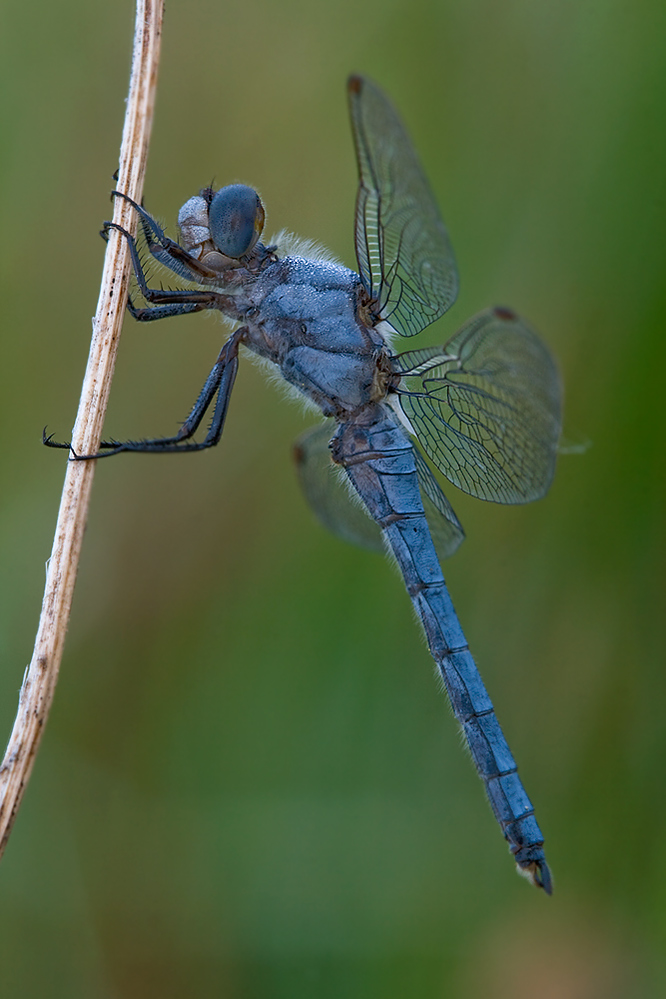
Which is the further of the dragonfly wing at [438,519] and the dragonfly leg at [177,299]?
the dragonfly wing at [438,519]

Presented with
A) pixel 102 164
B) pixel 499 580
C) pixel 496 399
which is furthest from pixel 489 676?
pixel 102 164

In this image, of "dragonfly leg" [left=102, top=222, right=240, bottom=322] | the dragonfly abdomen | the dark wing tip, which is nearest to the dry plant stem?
"dragonfly leg" [left=102, top=222, right=240, bottom=322]

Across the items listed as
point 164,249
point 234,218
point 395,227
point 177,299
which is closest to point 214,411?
point 177,299

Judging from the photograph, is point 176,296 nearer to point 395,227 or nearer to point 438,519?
point 395,227

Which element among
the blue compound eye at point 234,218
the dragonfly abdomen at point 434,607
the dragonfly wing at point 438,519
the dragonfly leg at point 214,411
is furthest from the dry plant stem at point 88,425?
the dragonfly wing at point 438,519

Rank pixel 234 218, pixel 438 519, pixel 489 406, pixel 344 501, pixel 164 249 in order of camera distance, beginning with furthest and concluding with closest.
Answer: pixel 344 501
pixel 438 519
pixel 489 406
pixel 234 218
pixel 164 249

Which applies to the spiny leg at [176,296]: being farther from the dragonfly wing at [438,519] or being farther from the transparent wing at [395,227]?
the dragonfly wing at [438,519]

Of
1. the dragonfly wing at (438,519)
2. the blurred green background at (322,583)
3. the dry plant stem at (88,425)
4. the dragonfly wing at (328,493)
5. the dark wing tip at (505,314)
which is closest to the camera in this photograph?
the dry plant stem at (88,425)
